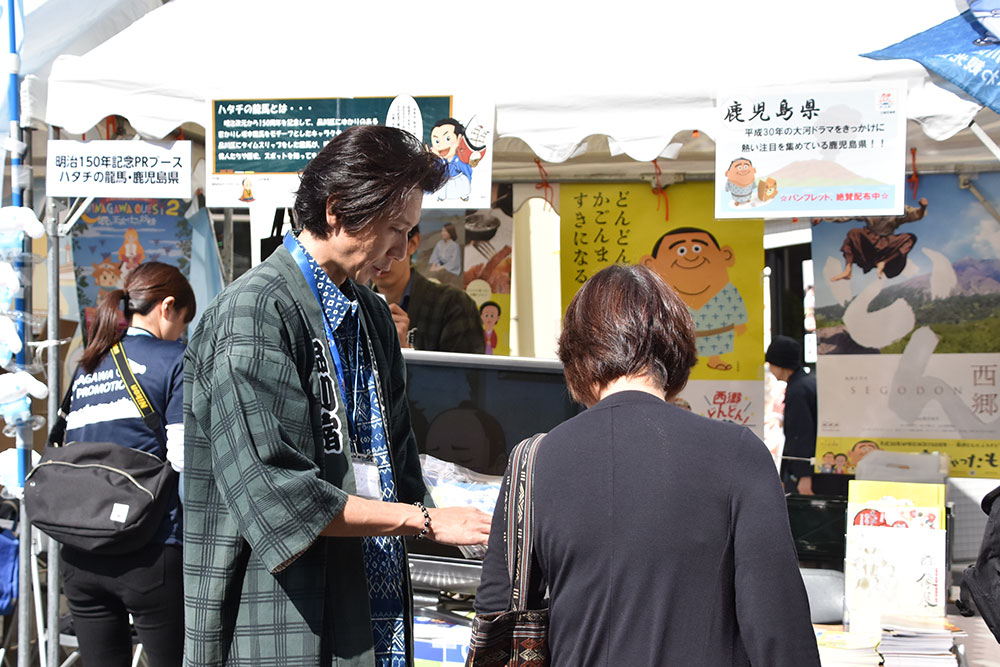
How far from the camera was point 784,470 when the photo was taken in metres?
5.09

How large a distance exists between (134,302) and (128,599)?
3.20 feet

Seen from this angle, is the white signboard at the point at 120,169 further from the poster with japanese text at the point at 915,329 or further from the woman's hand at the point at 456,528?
the poster with japanese text at the point at 915,329

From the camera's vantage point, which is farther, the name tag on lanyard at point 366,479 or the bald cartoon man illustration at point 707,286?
the bald cartoon man illustration at point 707,286

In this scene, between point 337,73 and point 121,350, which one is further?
point 337,73

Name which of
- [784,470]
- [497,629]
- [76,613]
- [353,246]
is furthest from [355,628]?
[784,470]

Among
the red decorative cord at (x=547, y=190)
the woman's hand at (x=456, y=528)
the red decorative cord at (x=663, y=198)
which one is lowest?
the woman's hand at (x=456, y=528)

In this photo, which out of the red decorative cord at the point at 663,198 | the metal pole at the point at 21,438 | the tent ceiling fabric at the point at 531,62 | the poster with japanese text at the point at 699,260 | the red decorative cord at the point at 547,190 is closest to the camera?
the tent ceiling fabric at the point at 531,62

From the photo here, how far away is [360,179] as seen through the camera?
5.30 feet

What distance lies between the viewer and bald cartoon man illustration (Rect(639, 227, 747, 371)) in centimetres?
383

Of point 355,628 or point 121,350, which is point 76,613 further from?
point 355,628

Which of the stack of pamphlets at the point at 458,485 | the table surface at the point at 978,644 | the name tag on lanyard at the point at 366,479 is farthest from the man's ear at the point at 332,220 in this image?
the table surface at the point at 978,644

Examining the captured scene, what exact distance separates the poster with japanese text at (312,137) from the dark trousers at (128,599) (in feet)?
4.33

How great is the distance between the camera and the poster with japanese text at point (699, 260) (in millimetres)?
3818

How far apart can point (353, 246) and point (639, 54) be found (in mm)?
1811
